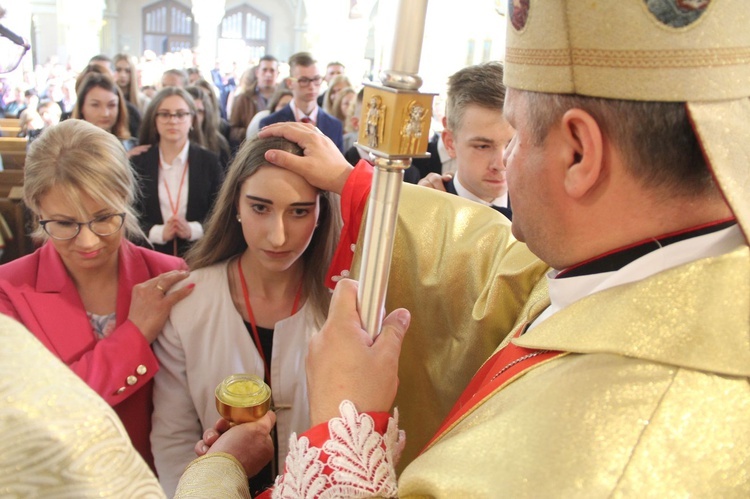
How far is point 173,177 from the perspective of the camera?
12.4ft

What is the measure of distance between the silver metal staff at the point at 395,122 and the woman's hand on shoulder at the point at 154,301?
3.47 ft

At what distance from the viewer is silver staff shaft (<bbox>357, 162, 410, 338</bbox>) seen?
3.05 ft

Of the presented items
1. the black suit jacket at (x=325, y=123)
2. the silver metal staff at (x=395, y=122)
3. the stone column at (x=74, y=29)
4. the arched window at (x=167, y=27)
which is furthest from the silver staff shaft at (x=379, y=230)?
the arched window at (x=167, y=27)

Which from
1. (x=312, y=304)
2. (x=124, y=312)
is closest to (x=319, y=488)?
(x=312, y=304)

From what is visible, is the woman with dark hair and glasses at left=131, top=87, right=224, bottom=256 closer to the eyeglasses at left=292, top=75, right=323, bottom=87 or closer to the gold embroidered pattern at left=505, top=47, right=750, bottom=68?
the eyeglasses at left=292, top=75, right=323, bottom=87

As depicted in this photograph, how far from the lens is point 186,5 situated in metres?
24.5

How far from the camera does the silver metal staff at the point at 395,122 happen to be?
87 cm

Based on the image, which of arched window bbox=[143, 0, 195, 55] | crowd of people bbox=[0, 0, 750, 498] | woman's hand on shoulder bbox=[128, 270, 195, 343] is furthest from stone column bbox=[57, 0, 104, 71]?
crowd of people bbox=[0, 0, 750, 498]

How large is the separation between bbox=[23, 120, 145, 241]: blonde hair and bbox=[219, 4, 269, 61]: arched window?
2385cm

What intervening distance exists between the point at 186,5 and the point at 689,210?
26296 mm

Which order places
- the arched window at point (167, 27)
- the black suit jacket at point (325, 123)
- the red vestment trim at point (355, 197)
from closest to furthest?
the red vestment trim at point (355, 197) → the black suit jacket at point (325, 123) → the arched window at point (167, 27)

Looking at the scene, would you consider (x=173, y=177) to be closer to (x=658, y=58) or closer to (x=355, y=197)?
(x=355, y=197)

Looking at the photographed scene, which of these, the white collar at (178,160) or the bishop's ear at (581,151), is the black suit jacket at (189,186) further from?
the bishop's ear at (581,151)

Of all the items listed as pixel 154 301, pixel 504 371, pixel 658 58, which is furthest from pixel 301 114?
pixel 658 58
